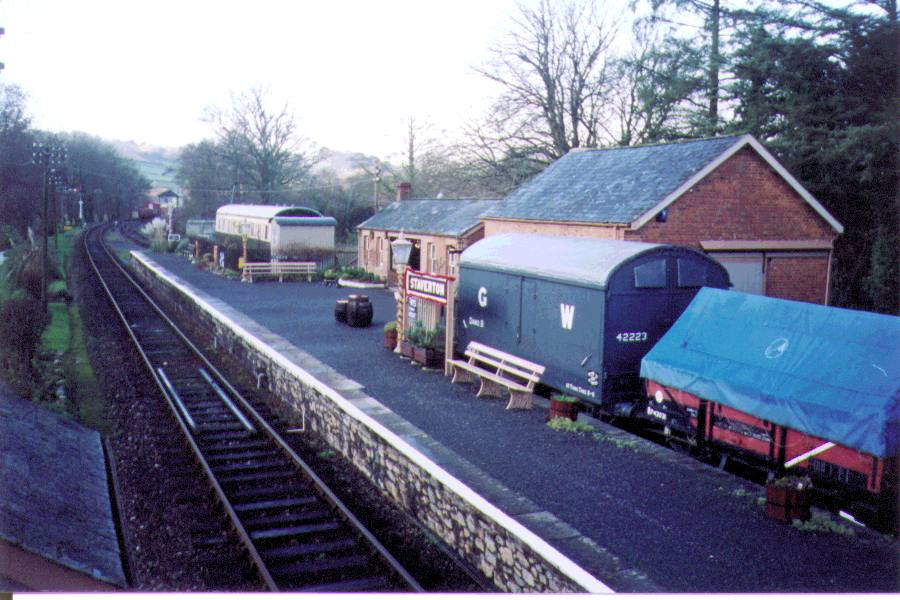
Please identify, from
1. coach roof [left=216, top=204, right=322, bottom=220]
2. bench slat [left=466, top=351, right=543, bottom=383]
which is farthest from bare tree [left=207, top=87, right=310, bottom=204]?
bench slat [left=466, top=351, right=543, bottom=383]

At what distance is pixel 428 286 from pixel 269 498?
6.00 metres

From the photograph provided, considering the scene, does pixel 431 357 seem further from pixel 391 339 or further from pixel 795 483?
pixel 795 483

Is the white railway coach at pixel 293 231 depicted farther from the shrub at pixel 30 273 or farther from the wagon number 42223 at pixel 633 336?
the wagon number 42223 at pixel 633 336

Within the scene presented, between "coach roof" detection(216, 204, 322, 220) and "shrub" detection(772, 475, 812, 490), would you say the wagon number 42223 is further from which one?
"coach roof" detection(216, 204, 322, 220)

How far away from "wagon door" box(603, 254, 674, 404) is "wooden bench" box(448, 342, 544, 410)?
111cm

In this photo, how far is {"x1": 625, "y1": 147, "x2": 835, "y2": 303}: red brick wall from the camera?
14.8m

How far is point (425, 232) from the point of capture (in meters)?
26.5

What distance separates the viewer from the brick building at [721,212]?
14.7 metres

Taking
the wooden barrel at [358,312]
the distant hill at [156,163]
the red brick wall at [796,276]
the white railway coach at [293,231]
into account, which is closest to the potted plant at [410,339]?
the wooden barrel at [358,312]

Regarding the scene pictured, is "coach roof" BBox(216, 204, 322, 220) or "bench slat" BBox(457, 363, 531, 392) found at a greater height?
"coach roof" BBox(216, 204, 322, 220)

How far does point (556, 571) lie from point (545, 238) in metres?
8.07

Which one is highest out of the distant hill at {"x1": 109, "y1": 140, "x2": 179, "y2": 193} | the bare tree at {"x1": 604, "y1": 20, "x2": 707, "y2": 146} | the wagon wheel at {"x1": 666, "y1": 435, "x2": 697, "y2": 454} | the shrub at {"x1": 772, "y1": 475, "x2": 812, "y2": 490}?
the distant hill at {"x1": 109, "y1": 140, "x2": 179, "y2": 193}

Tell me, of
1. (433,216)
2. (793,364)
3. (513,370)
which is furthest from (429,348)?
(433,216)

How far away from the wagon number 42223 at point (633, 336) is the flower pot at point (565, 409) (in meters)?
1.09
